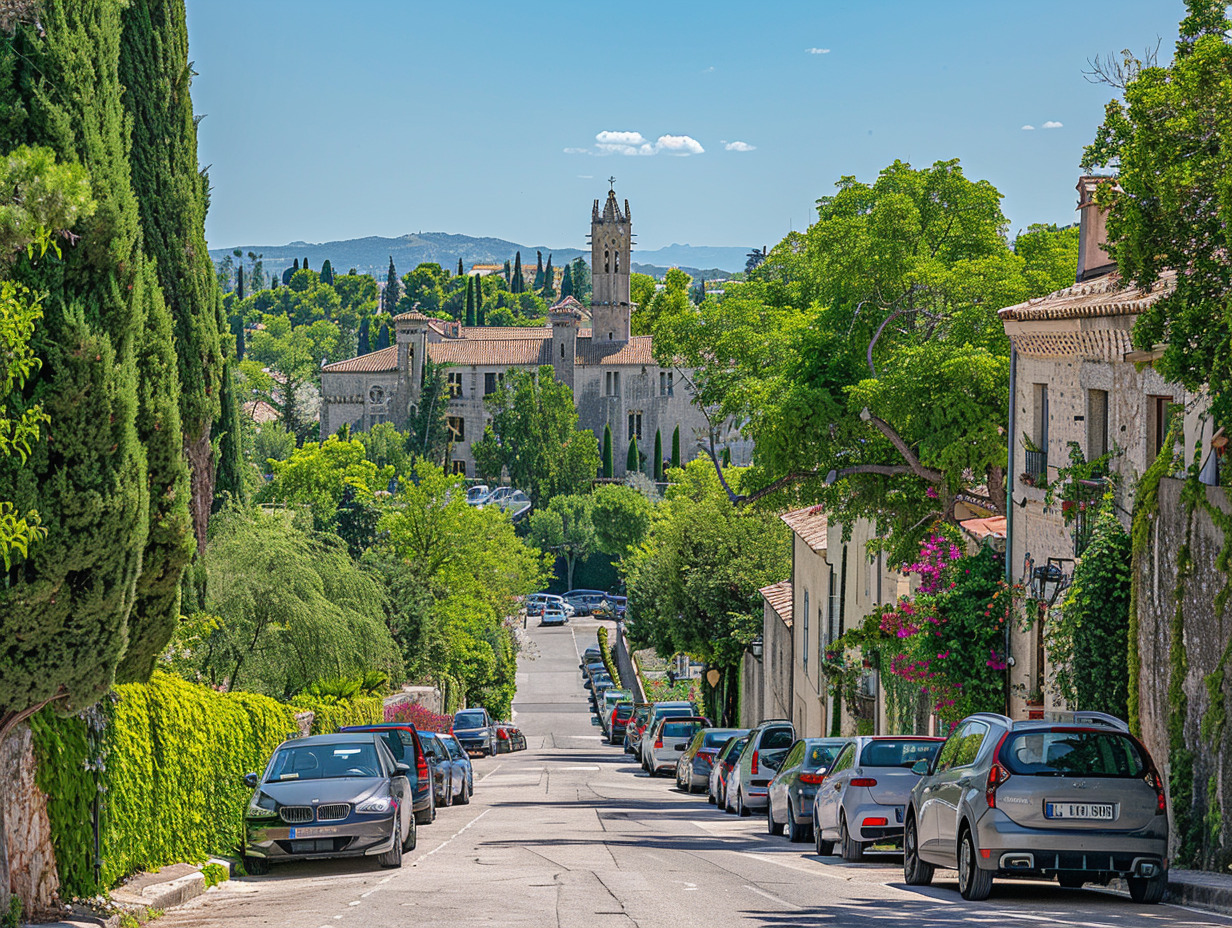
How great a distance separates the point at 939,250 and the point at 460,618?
34676mm

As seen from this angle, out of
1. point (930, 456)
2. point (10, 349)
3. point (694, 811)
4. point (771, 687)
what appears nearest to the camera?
point (10, 349)

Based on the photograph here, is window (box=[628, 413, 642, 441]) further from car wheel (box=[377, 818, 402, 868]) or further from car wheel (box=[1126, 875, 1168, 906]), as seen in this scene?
car wheel (box=[1126, 875, 1168, 906])

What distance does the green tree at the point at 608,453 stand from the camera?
138m

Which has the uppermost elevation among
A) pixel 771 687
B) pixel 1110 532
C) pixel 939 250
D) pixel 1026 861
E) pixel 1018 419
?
pixel 939 250

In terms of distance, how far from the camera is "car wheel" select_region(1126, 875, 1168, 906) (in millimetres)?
12164

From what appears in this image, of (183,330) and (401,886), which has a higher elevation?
(183,330)

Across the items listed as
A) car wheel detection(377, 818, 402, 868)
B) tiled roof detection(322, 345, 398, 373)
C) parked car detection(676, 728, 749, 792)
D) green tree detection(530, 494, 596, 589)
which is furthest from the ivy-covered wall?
tiled roof detection(322, 345, 398, 373)

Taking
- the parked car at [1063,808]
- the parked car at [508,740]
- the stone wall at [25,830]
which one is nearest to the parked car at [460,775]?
the stone wall at [25,830]

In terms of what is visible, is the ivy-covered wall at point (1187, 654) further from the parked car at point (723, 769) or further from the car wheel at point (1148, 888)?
the parked car at point (723, 769)

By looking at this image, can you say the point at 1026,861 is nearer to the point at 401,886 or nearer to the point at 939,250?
the point at 401,886

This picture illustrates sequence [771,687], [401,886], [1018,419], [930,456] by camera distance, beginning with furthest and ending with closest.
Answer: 1. [771,687]
2. [930,456]
3. [1018,419]
4. [401,886]

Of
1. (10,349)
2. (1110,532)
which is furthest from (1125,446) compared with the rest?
(10,349)

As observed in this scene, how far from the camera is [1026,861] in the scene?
11898 mm

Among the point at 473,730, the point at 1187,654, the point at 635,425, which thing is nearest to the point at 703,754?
the point at 1187,654
